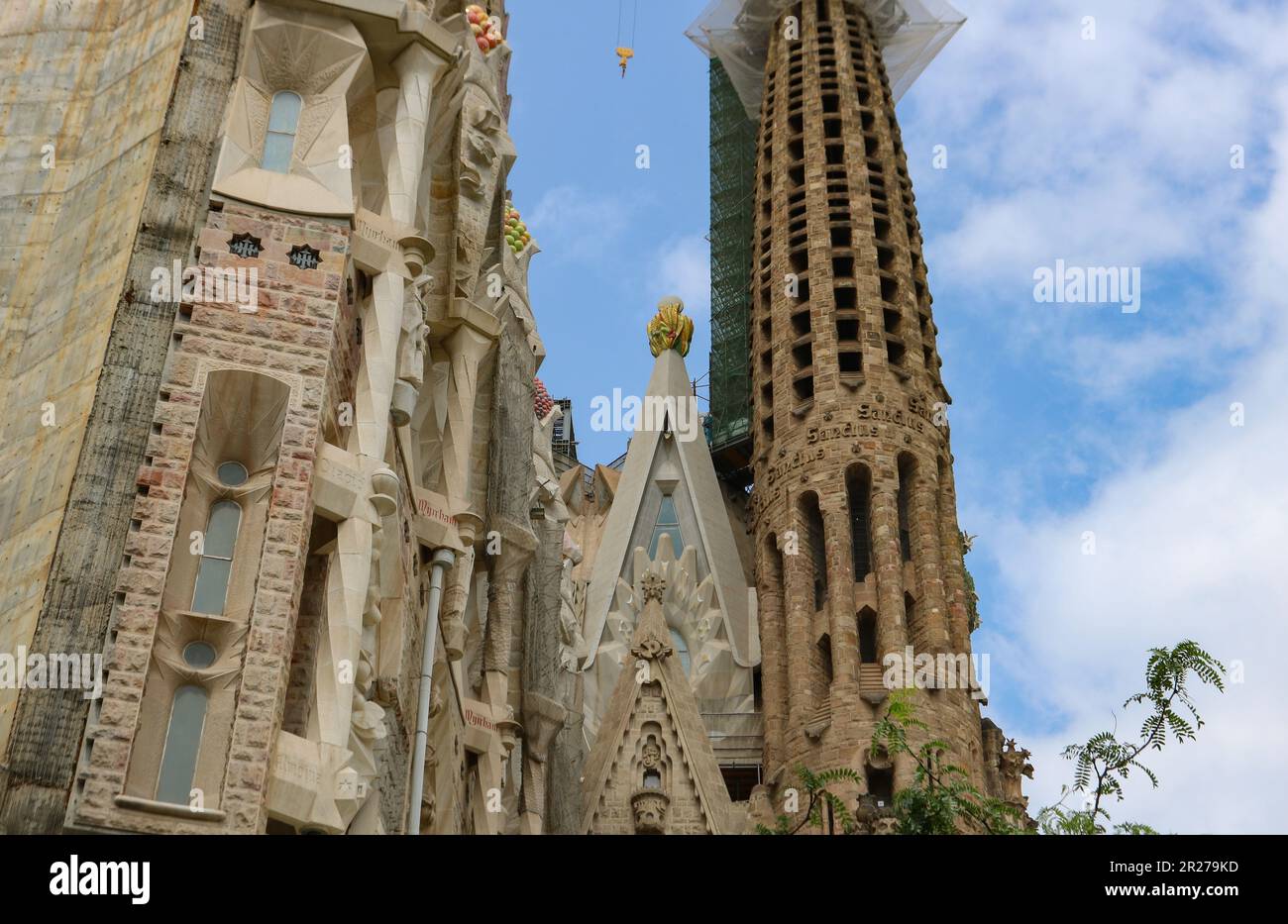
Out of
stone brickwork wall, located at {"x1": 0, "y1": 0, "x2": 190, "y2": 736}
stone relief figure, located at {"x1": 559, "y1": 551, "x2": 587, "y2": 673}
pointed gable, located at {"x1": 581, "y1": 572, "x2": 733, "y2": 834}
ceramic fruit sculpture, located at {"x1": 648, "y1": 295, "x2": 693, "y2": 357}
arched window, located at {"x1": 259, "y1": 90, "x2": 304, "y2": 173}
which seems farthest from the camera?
ceramic fruit sculpture, located at {"x1": 648, "y1": 295, "x2": 693, "y2": 357}

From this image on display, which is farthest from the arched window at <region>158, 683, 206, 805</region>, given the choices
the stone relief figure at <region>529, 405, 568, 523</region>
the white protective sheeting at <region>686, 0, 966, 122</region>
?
the white protective sheeting at <region>686, 0, 966, 122</region>

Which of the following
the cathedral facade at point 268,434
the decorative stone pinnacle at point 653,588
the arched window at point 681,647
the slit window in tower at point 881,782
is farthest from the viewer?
the arched window at point 681,647

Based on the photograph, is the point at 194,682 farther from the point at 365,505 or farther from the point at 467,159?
the point at 467,159

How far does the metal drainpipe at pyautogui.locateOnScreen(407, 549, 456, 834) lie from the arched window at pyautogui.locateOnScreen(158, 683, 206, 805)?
3.78 m

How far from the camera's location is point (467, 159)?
2389cm

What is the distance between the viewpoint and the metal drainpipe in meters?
A: 17.0

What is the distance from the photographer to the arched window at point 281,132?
1620cm

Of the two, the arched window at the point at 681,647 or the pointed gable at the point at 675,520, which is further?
the pointed gable at the point at 675,520

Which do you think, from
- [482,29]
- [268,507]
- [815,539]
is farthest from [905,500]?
[268,507]

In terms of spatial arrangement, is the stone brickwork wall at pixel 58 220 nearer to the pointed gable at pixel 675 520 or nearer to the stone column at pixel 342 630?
the stone column at pixel 342 630

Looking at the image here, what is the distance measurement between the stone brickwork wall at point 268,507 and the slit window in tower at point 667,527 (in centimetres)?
2979

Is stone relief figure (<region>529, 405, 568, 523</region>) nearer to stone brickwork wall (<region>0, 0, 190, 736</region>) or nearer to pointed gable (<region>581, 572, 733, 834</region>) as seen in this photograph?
pointed gable (<region>581, 572, 733, 834</region>)

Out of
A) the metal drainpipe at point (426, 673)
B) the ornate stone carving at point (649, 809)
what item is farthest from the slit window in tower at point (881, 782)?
the metal drainpipe at point (426, 673)
